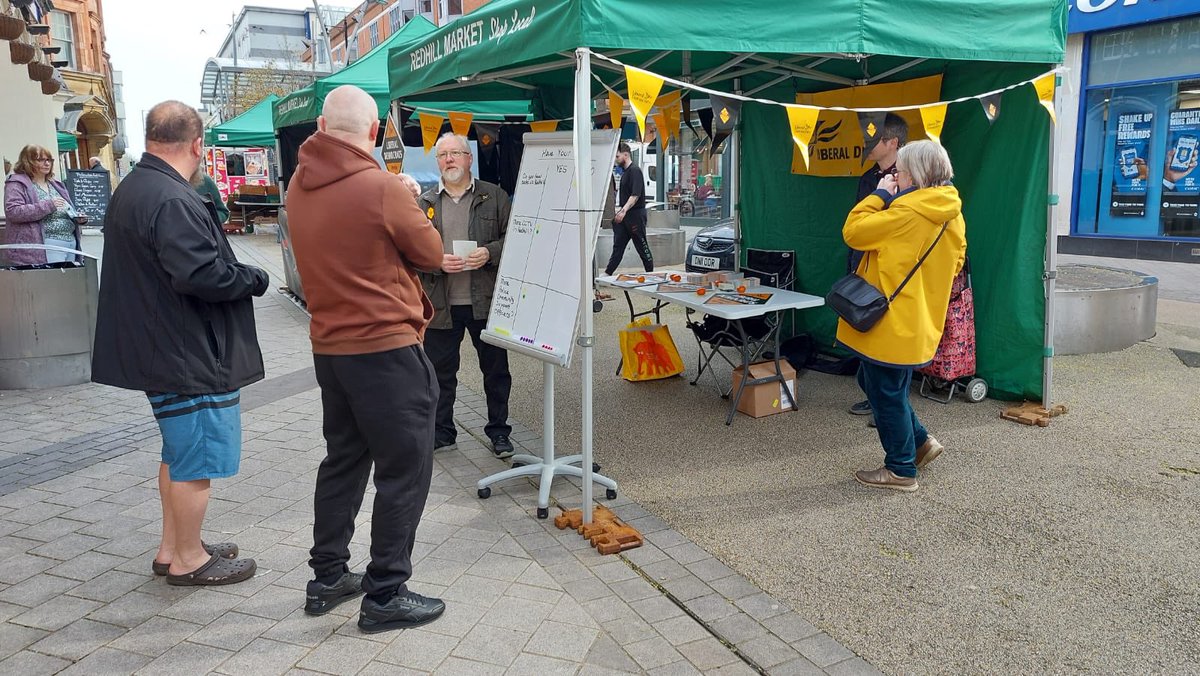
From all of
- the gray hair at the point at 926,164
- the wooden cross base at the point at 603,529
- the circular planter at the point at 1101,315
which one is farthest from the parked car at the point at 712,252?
the wooden cross base at the point at 603,529

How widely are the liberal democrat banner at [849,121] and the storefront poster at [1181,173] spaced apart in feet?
27.3

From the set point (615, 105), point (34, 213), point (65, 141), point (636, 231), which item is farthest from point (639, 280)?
point (65, 141)

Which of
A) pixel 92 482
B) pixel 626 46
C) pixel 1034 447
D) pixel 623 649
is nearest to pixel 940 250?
pixel 1034 447

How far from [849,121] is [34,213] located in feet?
21.7

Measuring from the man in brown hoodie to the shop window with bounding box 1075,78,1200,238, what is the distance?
12.8 meters

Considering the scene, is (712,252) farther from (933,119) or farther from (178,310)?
(178,310)

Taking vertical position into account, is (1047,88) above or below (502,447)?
above

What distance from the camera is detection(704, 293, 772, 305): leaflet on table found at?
558 cm

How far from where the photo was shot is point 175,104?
10.2 ft

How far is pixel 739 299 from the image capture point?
5676 millimetres

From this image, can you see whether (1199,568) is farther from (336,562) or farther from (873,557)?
(336,562)

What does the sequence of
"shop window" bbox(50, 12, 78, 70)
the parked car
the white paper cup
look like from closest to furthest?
1. the white paper cup
2. the parked car
3. "shop window" bbox(50, 12, 78, 70)

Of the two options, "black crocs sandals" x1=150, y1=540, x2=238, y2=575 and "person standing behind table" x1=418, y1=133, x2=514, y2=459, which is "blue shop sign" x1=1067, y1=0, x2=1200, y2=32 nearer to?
"person standing behind table" x1=418, y1=133, x2=514, y2=459

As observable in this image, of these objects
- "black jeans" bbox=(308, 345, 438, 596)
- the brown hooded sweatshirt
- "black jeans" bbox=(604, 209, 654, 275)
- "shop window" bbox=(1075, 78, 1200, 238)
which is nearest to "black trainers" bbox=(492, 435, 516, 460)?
"black jeans" bbox=(308, 345, 438, 596)
